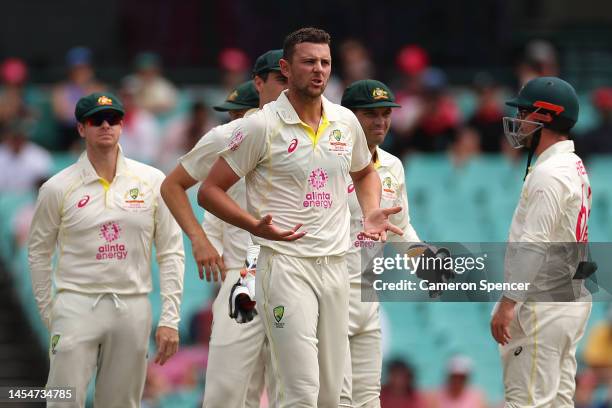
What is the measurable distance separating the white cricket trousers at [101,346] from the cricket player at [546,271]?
2.27 metres

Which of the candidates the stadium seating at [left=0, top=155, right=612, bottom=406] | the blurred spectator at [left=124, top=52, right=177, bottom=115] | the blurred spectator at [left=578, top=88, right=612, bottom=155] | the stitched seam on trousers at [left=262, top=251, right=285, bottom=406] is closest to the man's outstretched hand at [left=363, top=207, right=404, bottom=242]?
the stitched seam on trousers at [left=262, top=251, right=285, bottom=406]

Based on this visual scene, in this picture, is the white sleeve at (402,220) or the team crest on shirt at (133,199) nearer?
the team crest on shirt at (133,199)

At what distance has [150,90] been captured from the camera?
1667 cm

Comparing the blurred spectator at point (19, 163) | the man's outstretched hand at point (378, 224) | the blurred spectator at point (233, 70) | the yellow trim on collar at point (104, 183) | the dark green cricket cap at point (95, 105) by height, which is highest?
the blurred spectator at point (233, 70)

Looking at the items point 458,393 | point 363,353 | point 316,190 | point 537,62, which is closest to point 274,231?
point 316,190

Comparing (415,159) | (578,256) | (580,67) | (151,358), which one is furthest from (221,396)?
(580,67)

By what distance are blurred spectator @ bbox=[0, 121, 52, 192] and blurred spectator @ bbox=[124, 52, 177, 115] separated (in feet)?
5.53

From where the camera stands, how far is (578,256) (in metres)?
8.74

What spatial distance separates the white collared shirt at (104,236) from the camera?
9.27 m

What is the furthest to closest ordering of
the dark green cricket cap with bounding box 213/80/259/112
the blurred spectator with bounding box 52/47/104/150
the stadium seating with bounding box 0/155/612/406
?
the blurred spectator with bounding box 52/47/104/150 → the stadium seating with bounding box 0/155/612/406 → the dark green cricket cap with bounding box 213/80/259/112

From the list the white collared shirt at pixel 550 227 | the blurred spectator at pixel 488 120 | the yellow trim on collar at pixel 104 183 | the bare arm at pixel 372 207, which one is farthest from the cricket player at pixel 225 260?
the blurred spectator at pixel 488 120

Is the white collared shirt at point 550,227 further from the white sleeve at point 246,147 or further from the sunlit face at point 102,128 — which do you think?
the sunlit face at point 102,128

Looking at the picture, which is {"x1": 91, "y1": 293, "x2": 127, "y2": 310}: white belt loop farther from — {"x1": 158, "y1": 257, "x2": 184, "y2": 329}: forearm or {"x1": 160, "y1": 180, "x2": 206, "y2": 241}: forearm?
{"x1": 160, "y1": 180, "x2": 206, "y2": 241}: forearm

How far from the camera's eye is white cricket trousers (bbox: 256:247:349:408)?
7.89 m
